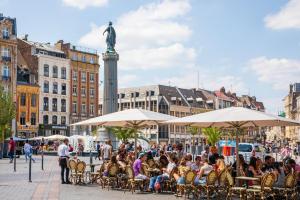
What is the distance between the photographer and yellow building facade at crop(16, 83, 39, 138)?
7000 centimetres

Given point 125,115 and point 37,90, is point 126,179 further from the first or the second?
point 37,90

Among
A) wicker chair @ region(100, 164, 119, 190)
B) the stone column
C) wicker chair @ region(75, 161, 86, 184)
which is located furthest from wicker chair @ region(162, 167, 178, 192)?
the stone column

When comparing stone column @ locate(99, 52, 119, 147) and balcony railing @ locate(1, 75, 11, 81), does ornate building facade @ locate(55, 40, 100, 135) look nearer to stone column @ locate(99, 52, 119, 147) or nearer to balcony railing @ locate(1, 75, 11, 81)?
balcony railing @ locate(1, 75, 11, 81)

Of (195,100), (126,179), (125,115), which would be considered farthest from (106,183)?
(195,100)

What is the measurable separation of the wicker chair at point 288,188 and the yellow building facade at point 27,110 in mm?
59460

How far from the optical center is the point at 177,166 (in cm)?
1617

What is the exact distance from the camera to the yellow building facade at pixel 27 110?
230 feet

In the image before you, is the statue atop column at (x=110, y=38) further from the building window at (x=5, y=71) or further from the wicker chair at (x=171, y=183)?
the building window at (x=5, y=71)

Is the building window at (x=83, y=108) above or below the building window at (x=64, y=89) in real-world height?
below

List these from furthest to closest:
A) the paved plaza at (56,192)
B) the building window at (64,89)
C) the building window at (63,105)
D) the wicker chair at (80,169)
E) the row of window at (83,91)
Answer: the row of window at (83,91)
the building window at (64,89)
the building window at (63,105)
the wicker chair at (80,169)
the paved plaza at (56,192)

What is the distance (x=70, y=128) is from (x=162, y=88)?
2492 centimetres

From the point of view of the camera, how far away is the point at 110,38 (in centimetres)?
4062

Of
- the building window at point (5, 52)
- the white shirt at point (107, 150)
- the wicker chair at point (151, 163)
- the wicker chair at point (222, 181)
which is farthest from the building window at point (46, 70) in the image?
the wicker chair at point (222, 181)

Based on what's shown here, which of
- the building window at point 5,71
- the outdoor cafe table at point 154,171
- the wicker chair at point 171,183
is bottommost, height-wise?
the wicker chair at point 171,183
